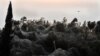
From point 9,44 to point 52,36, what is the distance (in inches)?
315

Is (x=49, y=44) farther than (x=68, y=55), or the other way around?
(x=49, y=44)

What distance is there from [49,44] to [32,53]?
6.76 meters

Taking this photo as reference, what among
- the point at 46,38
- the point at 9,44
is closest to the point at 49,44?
the point at 46,38

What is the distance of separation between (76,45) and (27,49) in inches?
343

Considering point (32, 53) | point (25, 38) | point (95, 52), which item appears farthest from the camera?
point (25, 38)

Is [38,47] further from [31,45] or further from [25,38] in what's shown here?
[25,38]

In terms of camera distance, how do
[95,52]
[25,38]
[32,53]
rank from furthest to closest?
[25,38] → [95,52] → [32,53]

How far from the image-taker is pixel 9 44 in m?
41.9

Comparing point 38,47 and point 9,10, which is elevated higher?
point 9,10

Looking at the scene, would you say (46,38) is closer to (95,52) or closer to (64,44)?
(64,44)

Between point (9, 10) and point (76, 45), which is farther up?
point (9, 10)

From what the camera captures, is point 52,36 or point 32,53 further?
point 52,36

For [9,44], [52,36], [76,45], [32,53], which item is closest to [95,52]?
[76,45]

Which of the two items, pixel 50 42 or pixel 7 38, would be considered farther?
pixel 50 42
